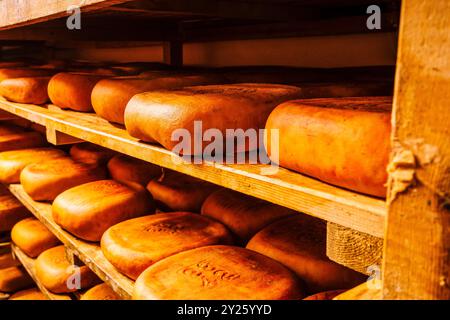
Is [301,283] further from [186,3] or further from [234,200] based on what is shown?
[186,3]

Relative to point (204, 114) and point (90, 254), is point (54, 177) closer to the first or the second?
point (90, 254)

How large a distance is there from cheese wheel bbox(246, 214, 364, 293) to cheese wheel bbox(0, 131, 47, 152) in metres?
1.97

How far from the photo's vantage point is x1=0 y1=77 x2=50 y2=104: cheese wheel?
6.70 feet

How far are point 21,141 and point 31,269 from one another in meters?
0.89

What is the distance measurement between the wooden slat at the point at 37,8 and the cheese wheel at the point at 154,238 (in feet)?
2.09

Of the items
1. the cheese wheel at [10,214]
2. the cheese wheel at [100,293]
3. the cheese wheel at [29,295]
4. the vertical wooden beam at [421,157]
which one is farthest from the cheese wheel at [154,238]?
the cheese wheel at [10,214]

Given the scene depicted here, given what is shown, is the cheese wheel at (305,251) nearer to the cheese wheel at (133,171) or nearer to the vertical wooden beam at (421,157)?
the vertical wooden beam at (421,157)

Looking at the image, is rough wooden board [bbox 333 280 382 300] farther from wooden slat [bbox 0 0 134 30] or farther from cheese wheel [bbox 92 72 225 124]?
cheese wheel [bbox 92 72 225 124]

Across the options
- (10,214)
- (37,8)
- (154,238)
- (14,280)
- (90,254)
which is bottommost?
(14,280)

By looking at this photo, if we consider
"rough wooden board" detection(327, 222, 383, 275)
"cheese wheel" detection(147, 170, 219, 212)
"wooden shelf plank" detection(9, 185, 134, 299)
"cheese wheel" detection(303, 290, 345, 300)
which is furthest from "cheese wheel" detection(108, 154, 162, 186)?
"rough wooden board" detection(327, 222, 383, 275)

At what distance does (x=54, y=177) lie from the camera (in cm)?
200

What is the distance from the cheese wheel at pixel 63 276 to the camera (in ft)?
6.23

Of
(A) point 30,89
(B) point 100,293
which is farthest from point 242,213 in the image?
(A) point 30,89
